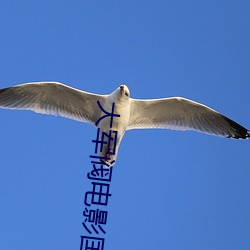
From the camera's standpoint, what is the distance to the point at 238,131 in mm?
7539

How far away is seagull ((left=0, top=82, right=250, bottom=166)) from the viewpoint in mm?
6605

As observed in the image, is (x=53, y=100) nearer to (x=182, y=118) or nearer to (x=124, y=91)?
(x=124, y=91)

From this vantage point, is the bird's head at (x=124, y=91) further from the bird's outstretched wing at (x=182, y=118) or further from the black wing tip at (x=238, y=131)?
the black wing tip at (x=238, y=131)

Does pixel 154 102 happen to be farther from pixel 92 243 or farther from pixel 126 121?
pixel 92 243

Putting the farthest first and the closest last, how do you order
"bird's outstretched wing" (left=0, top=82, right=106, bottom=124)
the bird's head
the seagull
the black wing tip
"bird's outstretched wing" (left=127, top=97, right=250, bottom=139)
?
1. the black wing tip
2. "bird's outstretched wing" (left=127, top=97, right=250, bottom=139)
3. "bird's outstretched wing" (left=0, top=82, right=106, bottom=124)
4. the seagull
5. the bird's head

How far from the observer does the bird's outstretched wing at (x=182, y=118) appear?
7.05 metres

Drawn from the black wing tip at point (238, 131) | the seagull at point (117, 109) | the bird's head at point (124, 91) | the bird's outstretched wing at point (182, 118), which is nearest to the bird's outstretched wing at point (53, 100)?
the seagull at point (117, 109)

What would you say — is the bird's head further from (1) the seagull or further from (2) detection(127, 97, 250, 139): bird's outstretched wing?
(2) detection(127, 97, 250, 139): bird's outstretched wing

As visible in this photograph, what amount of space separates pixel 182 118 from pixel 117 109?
1.29m

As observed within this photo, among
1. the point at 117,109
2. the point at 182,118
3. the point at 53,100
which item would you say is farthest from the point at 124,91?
the point at 182,118

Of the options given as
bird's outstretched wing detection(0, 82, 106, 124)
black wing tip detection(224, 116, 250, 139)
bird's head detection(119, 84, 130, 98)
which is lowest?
bird's head detection(119, 84, 130, 98)

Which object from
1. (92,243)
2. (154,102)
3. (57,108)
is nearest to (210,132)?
(154,102)

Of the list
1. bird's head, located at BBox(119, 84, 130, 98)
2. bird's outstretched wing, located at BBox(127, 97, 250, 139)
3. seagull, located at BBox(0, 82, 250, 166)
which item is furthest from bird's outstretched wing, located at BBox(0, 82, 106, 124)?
bird's outstretched wing, located at BBox(127, 97, 250, 139)

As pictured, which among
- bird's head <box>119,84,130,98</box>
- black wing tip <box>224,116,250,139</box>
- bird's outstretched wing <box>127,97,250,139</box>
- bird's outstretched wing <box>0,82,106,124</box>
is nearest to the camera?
bird's head <box>119,84,130,98</box>
